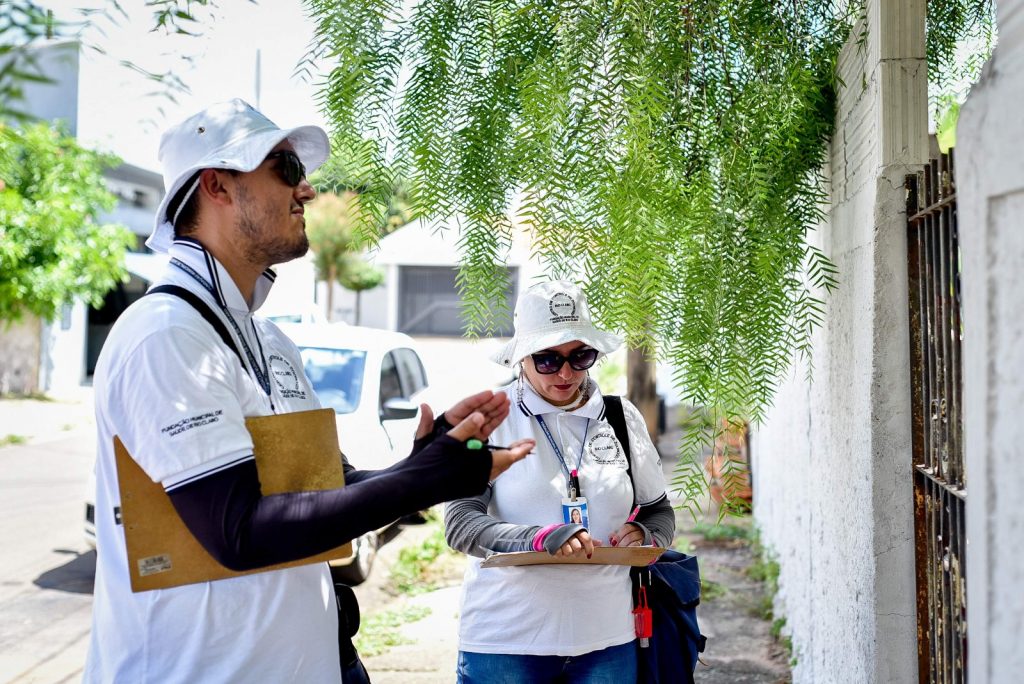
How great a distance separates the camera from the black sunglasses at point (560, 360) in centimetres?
287

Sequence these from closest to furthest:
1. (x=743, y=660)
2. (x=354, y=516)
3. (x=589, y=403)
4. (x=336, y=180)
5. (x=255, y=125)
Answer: (x=354, y=516) < (x=255, y=125) < (x=336, y=180) < (x=589, y=403) < (x=743, y=660)

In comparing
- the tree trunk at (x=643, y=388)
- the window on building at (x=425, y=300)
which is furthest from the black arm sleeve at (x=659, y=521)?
the window on building at (x=425, y=300)

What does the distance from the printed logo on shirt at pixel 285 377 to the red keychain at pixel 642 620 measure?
4.37 feet

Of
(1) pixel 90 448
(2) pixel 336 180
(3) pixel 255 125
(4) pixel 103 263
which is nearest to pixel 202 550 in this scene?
(3) pixel 255 125

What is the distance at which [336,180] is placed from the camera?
273cm

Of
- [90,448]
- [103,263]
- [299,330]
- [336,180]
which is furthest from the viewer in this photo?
[103,263]

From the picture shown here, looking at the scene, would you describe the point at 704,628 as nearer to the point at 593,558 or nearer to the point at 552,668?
the point at 552,668

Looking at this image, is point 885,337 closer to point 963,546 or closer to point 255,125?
point 963,546

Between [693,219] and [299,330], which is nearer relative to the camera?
[693,219]

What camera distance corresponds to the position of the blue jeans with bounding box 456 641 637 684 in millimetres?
2672

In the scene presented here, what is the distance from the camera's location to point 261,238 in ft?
6.06

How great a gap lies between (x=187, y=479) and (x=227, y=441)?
0.09 metres

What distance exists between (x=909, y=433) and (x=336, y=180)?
5.71ft

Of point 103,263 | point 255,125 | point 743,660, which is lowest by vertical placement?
point 743,660
